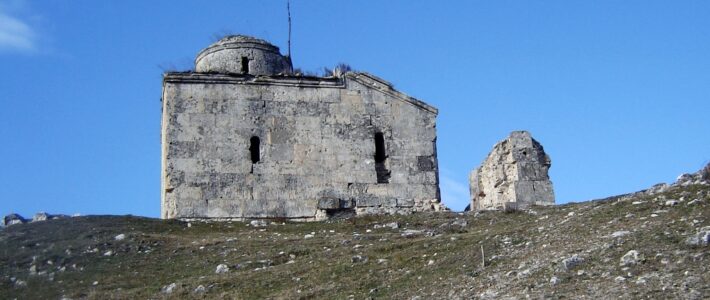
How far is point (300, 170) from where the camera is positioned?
83.2 ft

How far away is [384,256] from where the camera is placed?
1677 cm

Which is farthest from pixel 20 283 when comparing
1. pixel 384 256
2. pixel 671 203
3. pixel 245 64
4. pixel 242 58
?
pixel 242 58

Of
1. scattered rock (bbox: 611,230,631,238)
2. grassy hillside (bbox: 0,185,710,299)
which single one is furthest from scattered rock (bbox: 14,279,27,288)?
scattered rock (bbox: 611,230,631,238)

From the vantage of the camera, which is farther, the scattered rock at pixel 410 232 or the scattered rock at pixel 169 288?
the scattered rock at pixel 410 232

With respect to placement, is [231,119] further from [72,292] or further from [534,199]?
[72,292]

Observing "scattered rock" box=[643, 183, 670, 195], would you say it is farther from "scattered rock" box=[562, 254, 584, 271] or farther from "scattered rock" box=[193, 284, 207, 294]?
"scattered rock" box=[193, 284, 207, 294]

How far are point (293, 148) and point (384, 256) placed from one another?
9201mm

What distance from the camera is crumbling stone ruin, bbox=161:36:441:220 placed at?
24766 mm

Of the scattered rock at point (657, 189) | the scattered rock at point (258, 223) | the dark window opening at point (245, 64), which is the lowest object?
the scattered rock at point (258, 223)

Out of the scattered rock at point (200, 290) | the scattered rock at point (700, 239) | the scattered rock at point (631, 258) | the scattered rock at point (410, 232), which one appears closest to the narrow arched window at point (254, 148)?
the scattered rock at point (410, 232)

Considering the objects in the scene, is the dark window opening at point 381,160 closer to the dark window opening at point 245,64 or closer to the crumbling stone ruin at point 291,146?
the crumbling stone ruin at point 291,146

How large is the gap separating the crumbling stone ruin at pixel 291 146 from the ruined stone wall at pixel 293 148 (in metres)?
0.02

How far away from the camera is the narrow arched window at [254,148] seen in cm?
2538

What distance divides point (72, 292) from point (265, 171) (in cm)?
906
